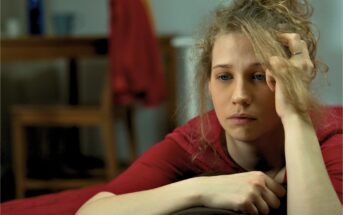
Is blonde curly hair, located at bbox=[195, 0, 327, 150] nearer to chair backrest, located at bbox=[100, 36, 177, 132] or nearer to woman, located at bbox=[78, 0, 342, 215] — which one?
woman, located at bbox=[78, 0, 342, 215]

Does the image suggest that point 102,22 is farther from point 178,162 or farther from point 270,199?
point 270,199

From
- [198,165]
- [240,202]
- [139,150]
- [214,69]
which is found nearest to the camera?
[240,202]

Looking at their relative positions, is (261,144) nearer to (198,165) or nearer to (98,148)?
(198,165)

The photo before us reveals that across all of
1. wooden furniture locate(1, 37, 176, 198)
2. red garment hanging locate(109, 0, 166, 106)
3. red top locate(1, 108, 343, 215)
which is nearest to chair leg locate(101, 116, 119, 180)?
wooden furniture locate(1, 37, 176, 198)

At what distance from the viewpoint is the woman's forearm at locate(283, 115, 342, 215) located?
0.81 meters

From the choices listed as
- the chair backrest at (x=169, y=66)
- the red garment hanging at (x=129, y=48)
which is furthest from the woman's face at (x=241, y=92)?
the chair backrest at (x=169, y=66)

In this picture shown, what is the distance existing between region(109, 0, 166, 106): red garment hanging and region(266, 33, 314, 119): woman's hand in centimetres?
177

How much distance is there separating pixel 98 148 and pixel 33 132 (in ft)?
1.46

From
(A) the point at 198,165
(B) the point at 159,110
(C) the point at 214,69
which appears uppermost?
(C) the point at 214,69

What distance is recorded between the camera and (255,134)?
3.11 feet

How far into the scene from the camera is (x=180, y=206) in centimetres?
86

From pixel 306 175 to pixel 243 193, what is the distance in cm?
10

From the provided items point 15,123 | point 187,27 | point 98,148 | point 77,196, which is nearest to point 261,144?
point 77,196

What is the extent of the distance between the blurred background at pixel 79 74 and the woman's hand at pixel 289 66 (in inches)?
79.9
